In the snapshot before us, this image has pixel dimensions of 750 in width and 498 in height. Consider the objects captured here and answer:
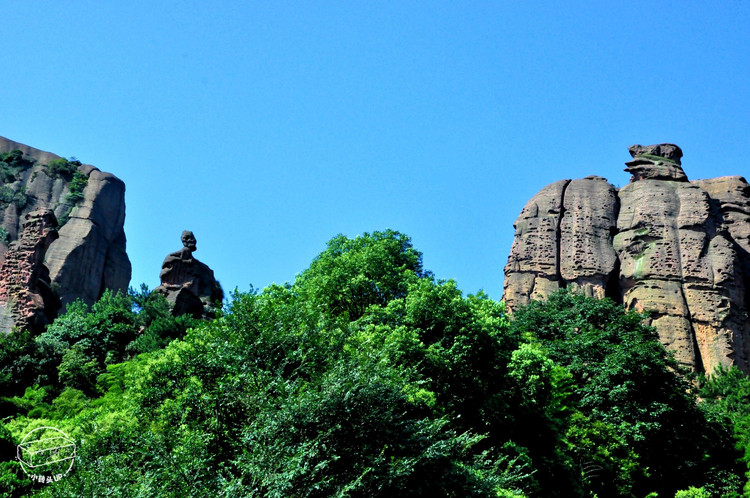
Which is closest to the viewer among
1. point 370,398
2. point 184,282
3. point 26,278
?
point 370,398

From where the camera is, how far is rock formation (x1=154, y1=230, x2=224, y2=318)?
47.2 m

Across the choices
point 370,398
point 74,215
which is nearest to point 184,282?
point 74,215

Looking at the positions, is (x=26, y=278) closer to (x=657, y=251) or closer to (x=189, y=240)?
(x=189, y=240)

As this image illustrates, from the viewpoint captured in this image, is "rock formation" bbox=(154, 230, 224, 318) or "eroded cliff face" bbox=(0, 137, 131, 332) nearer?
"rock formation" bbox=(154, 230, 224, 318)

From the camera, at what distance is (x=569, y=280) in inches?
1957

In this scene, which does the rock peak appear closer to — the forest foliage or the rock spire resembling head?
the forest foliage

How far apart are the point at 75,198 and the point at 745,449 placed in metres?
54.5

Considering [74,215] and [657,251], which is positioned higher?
[74,215]

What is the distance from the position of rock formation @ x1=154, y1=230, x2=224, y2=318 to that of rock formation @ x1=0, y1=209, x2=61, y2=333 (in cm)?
732

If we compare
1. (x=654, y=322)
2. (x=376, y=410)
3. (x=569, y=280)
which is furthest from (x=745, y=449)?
(x=376, y=410)

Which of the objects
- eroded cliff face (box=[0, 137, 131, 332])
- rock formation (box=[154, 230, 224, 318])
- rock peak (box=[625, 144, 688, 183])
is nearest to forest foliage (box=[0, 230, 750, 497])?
rock formation (box=[154, 230, 224, 318])

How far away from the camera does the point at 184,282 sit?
48.6m

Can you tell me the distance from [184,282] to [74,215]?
79.9 ft

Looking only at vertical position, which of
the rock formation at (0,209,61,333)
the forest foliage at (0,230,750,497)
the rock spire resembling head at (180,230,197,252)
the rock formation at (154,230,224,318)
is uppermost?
the rock spire resembling head at (180,230,197,252)
